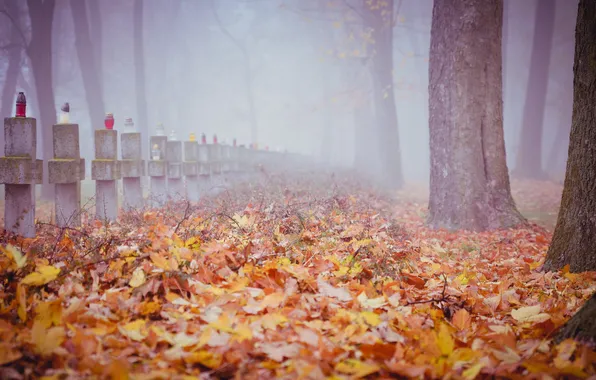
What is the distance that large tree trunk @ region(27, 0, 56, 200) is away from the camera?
13.3m

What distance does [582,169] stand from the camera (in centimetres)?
357

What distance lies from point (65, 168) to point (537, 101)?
1920cm

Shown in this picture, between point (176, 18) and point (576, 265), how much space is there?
3266 cm

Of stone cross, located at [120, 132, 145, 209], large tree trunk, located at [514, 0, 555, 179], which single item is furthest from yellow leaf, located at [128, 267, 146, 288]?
large tree trunk, located at [514, 0, 555, 179]

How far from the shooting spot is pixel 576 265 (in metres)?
3.56

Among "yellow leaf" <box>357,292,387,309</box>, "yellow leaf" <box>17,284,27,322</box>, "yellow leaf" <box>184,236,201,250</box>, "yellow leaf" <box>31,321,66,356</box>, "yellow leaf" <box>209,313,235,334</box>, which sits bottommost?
"yellow leaf" <box>357,292,387,309</box>

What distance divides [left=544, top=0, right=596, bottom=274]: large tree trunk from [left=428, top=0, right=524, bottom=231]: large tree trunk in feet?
9.33

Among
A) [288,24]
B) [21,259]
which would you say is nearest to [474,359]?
[21,259]

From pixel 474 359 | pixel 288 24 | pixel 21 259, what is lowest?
pixel 474 359

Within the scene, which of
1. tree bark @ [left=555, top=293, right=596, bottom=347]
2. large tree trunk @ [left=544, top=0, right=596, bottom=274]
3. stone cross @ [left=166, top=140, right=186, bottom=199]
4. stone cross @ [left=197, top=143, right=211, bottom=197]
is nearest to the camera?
tree bark @ [left=555, top=293, right=596, bottom=347]

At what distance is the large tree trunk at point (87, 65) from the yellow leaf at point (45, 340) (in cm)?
1646

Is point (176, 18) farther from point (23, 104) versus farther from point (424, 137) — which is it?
point (424, 137)

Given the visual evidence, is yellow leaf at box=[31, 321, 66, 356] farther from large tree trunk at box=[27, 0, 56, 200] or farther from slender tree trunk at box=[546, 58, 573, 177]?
slender tree trunk at box=[546, 58, 573, 177]

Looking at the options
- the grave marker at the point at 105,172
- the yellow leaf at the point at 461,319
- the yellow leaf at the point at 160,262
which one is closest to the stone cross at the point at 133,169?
the grave marker at the point at 105,172
